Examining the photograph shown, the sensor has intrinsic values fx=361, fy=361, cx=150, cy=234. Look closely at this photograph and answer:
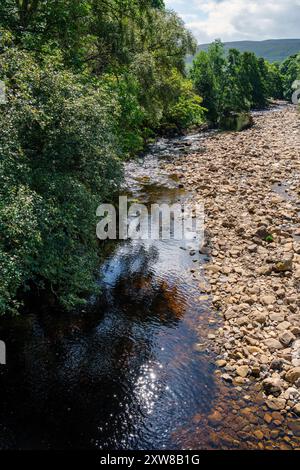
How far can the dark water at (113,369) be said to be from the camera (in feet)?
24.1

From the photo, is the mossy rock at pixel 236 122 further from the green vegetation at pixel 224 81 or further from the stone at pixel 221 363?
the stone at pixel 221 363

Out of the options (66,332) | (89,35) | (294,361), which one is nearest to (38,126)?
(66,332)

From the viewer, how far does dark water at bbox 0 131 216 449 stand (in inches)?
290

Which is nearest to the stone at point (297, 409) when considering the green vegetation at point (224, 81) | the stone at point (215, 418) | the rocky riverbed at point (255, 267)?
the rocky riverbed at point (255, 267)

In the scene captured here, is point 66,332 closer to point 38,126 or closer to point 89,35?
point 38,126

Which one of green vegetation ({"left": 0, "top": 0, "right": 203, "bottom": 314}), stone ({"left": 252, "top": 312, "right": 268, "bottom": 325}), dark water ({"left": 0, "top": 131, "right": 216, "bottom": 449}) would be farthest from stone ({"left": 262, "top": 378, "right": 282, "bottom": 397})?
green vegetation ({"left": 0, "top": 0, "right": 203, "bottom": 314})

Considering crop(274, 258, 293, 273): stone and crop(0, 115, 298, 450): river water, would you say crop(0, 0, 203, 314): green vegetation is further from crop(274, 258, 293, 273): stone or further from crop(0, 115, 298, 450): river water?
crop(274, 258, 293, 273): stone

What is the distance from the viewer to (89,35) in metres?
17.2

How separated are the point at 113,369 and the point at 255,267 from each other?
6452 mm

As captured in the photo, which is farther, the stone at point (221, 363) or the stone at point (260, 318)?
the stone at point (260, 318)

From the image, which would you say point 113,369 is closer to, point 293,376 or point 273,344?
point 273,344

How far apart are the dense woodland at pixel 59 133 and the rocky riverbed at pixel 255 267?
420 centimetres

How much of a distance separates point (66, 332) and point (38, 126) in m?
5.57
